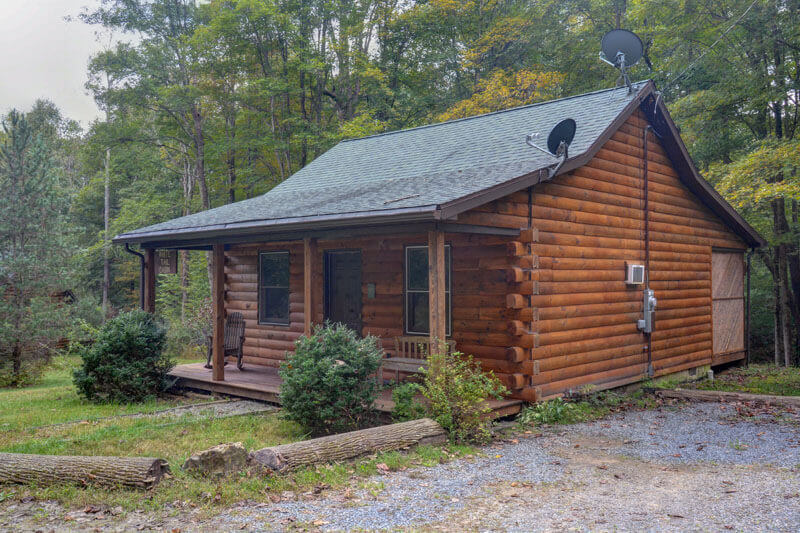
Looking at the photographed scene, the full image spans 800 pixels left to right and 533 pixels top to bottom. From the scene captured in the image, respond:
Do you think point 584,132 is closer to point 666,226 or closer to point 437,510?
point 666,226

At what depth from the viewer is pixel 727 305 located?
43.1ft

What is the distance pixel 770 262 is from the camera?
55.7ft

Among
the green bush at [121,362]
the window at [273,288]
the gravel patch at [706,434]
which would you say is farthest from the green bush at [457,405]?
the window at [273,288]

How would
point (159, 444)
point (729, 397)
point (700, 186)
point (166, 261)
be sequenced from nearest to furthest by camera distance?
point (159, 444), point (729, 397), point (166, 261), point (700, 186)

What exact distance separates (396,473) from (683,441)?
11.3 ft

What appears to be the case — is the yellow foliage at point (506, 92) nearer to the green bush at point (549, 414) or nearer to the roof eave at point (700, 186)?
the roof eave at point (700, 186)

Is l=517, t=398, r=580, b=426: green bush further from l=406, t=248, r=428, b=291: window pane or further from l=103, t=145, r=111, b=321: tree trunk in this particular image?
l=103, t=145, r=111, b=321: tree trunk

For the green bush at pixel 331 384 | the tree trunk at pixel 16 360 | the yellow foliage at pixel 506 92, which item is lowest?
the tree trunk at pixel 16 360

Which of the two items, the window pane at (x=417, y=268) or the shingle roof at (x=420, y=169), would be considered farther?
the window pane at (x=417, y=268)

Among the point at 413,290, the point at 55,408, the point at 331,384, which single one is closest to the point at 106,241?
the point at 55,408

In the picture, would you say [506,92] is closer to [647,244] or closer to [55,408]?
[647,244]

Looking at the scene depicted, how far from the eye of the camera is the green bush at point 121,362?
9547 millimetres

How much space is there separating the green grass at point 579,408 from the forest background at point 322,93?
7277 mm

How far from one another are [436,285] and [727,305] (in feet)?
28.9
